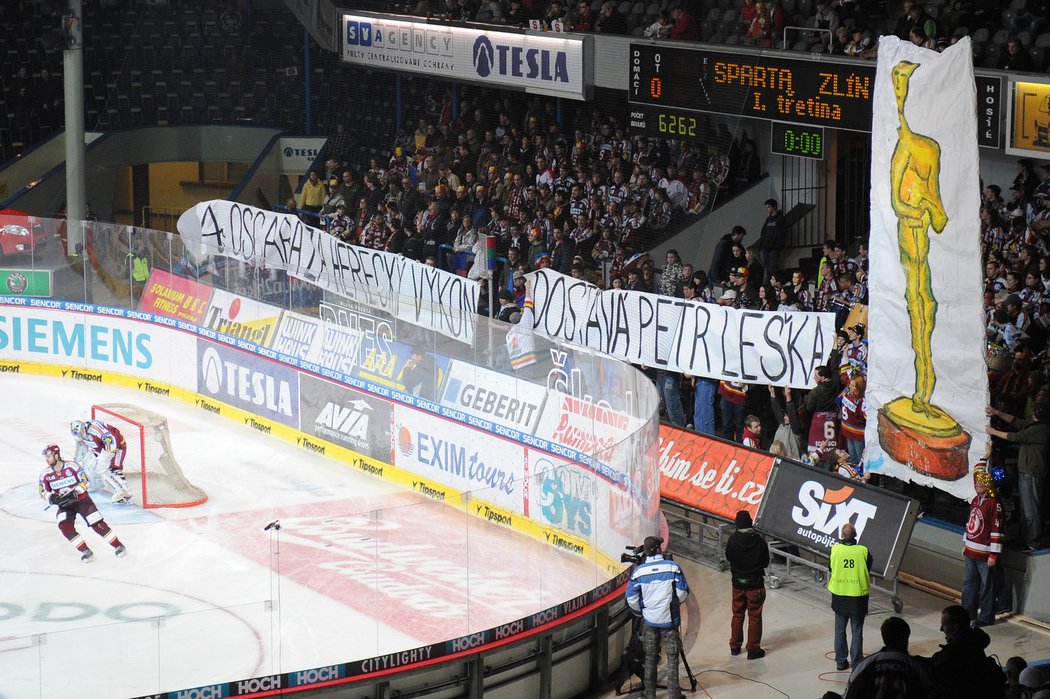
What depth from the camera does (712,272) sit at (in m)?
20.0

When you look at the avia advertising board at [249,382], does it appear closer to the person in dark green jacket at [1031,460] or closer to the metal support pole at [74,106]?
the metal support pole at [74,106]

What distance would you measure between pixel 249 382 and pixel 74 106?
9537 mm

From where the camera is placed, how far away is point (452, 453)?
16.7m

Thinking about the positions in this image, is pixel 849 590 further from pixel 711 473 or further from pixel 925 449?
pixel 711 473

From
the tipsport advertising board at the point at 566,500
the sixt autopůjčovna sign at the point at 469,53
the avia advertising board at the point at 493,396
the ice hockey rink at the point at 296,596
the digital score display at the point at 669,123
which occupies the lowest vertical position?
the ice hockey rink at the point at 296,596

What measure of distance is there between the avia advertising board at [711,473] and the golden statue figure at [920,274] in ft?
7.17

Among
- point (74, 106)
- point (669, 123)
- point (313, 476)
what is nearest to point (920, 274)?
point (313, 476)

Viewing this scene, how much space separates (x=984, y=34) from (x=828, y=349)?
5.26m

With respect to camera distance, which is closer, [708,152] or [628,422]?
[628,422]

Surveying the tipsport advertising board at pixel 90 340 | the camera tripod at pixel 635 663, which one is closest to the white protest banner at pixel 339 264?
the tipsport advertising board at pixel 90 340

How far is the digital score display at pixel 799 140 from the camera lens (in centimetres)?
2008

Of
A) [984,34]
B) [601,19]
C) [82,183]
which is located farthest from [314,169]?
[984,34]

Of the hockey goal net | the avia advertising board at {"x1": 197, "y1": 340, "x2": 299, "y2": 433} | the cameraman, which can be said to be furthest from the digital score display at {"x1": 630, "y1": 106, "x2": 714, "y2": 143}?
the cameraman

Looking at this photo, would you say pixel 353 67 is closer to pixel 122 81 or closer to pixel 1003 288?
pixel 122 81
